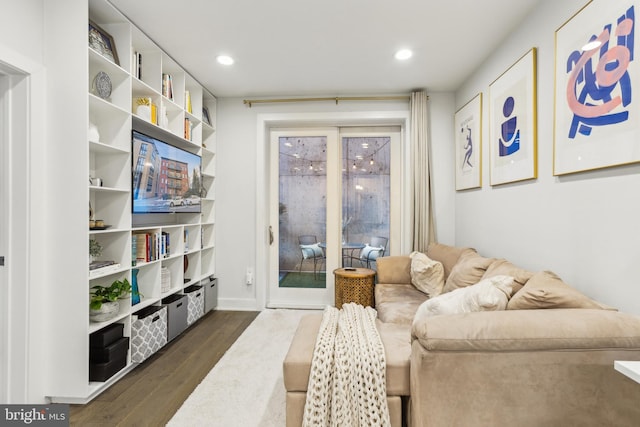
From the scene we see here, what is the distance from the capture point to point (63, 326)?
6.75 feet

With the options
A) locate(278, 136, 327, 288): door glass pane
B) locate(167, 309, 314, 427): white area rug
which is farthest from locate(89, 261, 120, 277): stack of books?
locate(278, 136, 327, 288): door glass pane

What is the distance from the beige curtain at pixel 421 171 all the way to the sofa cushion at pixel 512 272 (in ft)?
4.61

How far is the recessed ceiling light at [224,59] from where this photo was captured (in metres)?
3.06

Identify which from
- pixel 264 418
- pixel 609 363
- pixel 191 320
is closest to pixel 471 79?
pixel 609 363

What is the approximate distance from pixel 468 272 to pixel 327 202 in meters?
2.07

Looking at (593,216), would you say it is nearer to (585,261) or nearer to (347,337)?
(585,261)

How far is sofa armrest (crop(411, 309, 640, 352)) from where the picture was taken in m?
1.30

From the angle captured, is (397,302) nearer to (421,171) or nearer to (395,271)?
(395,271)

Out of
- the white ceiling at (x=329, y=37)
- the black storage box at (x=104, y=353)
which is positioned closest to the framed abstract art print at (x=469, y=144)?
the white ceiling at (x=329, y=37)

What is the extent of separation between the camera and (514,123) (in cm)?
246

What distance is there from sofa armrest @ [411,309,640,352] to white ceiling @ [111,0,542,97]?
2.02 m

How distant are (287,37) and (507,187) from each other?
2121 mm

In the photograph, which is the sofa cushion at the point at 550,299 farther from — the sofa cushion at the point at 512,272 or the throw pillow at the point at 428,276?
A: the throw pillow at the point at 428,276

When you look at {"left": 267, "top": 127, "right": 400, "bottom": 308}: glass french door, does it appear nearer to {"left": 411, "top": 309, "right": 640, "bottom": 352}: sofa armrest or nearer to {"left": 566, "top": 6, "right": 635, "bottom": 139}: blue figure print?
{"left": 566, "top": 6, "right": 635, "bottom": 139}: blue figure print
